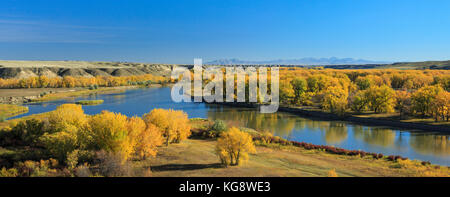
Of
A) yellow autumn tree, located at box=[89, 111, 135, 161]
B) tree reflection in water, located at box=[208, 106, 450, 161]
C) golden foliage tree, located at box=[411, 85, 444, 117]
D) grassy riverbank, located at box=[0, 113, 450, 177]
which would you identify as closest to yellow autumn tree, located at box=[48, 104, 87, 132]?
grassy riverbank, located at box=[0, 113, 450, 177]

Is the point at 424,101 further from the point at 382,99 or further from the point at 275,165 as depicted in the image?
the point at 275,165

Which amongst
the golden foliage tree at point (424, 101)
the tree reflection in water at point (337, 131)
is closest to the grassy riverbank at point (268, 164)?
the tree reflection in water at point (337, 131)

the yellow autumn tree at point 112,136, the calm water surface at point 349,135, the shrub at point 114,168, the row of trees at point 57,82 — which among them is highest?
the row of trees at point 57,82

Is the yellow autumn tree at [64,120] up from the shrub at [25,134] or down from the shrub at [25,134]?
up

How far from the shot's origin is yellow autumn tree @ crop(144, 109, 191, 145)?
25.8 m

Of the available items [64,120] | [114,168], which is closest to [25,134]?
[64,120]

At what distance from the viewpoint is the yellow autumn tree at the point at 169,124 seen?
2583 centimetres

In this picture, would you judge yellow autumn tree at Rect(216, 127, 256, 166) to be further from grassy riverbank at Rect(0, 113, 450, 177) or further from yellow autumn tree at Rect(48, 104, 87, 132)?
yellow autumn tree at Rect(48, 104, 87, 132)

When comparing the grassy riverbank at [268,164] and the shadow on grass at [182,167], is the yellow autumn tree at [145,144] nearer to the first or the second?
the grassy riverbank at [268,164]

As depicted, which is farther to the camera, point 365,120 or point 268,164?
point 365,120

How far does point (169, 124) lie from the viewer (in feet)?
85.3
